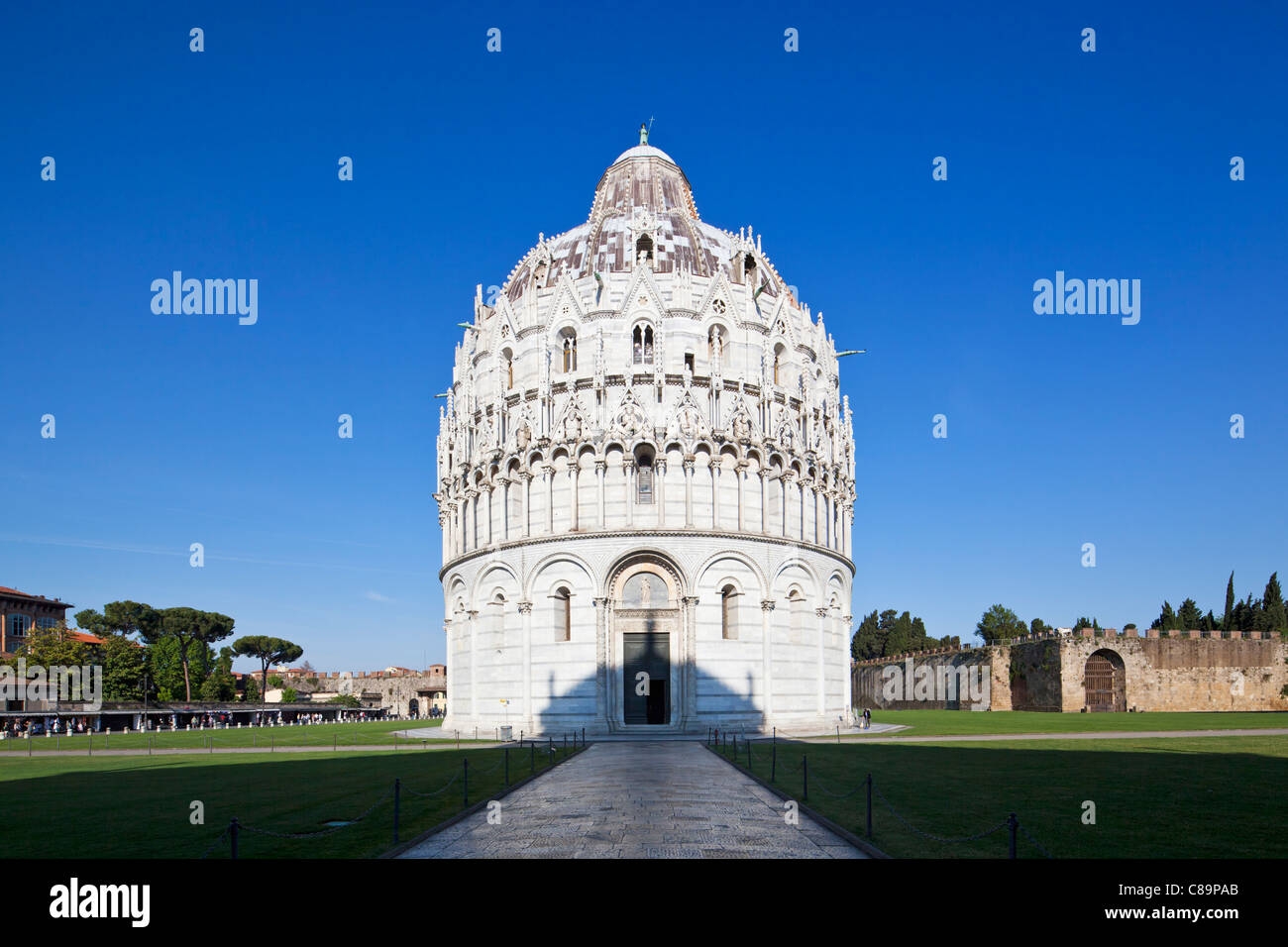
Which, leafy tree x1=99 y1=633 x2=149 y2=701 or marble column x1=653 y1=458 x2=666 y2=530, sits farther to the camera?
leafy tree x1=99 y1=633 x2=149 y2=701

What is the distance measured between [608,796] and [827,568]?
133 ft

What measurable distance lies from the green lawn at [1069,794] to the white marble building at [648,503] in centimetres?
1694

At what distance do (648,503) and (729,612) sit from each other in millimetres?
7908

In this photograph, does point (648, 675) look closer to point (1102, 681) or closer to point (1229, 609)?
point (1102, 681)

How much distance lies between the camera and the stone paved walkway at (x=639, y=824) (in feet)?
52.4

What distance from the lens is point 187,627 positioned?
401ft

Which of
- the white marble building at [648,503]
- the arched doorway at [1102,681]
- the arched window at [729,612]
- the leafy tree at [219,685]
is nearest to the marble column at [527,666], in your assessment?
the white marble building at [648,503]

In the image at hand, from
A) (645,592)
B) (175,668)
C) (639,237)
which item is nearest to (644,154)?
(639,237)

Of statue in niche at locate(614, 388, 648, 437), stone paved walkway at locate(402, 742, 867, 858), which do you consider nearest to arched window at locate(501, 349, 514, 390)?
statue in niche at locate(614, 388, 648, 437)

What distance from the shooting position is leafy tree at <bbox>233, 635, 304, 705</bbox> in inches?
5620

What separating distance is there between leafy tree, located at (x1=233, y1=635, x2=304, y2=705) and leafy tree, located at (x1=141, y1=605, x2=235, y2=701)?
15.9m

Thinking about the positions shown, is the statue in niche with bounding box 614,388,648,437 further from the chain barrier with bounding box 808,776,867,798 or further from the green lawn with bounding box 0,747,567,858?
the chain barrier with bounding box 808,776,867,798

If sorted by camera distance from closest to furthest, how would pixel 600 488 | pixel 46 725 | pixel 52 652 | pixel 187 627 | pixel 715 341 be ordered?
pixel 600 488 < pixel 715 341 < pixel 46 725 < pixel 52 652 < pixel 187 627

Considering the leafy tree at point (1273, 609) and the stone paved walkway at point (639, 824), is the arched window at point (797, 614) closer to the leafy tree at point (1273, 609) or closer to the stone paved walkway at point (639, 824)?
the stone paved walkway at point (639, 824)
